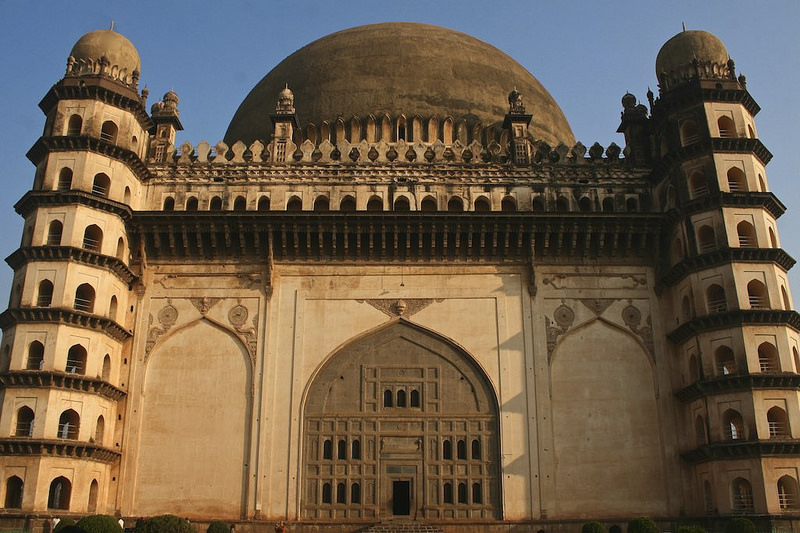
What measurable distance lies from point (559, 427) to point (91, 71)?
49.8 ft

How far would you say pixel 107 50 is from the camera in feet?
72.7

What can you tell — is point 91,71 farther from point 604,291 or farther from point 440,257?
point 604,291

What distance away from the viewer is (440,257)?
853 inches

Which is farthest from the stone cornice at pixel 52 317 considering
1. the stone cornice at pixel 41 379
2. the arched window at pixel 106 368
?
the stone cornice at pixel 41 379

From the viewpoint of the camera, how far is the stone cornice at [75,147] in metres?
20.8

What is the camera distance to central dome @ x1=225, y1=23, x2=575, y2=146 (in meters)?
26.1

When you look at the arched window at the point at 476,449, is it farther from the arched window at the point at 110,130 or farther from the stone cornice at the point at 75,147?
the arched window at the point at 110,130

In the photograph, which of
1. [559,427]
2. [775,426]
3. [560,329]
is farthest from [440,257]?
[775,426]

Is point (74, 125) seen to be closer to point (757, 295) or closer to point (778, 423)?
point (757, 295)

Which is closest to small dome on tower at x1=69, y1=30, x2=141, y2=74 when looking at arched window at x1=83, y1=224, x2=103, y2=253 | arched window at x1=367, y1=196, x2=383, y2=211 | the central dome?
arched window at x1=83, y1=224, x2=103, y2=253

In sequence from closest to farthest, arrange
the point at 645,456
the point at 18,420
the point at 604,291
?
the point at 18,420
the point at 645,456
the point at 604,291

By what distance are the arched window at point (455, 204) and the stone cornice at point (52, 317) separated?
356 inches

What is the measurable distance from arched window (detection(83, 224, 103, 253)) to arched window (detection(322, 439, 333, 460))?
24.0 feet

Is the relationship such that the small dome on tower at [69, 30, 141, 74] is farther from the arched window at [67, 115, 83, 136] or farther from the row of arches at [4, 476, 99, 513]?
the row of arches at [4, 476, 99, 513]
